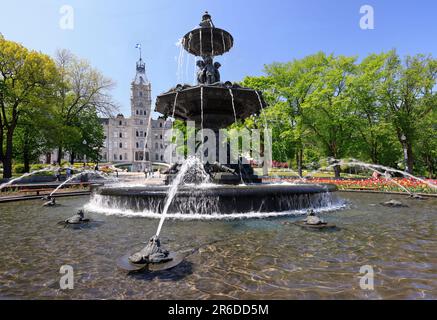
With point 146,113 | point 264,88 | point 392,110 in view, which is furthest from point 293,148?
point 146,113

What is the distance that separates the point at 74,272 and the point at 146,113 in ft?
335

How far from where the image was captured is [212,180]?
11516mm

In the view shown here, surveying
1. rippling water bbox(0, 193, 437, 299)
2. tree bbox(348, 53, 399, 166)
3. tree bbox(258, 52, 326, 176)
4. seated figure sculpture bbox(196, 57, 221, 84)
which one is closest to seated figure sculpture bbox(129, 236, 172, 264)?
rippling water bbox(0, 193, 437, 299)

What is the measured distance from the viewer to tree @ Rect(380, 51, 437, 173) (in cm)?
2906

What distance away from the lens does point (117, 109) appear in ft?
116

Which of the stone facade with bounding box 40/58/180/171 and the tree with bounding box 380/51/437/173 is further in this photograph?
the stone facade with bounding box 40/58/180/171

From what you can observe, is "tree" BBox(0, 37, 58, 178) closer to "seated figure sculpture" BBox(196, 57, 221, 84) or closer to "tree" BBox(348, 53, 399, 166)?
"seated figure sculpture" BBox(196, 57, 221, 84)

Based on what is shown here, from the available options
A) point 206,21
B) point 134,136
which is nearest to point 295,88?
point 206,21

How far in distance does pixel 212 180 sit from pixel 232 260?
7.41 m

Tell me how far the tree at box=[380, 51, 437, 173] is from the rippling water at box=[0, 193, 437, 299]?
1101 inches

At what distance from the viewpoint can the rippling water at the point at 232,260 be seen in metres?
3.09

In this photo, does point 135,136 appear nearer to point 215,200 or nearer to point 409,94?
point 409,94
